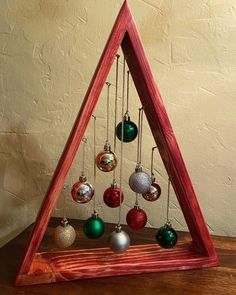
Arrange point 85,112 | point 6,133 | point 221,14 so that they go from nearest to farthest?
point 85,112 < point 221,14 < point 6,133

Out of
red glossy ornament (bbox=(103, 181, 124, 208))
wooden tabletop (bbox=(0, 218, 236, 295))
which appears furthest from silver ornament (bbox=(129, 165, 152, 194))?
wooden tabletop (bbox=(0, 218, 236, 295))

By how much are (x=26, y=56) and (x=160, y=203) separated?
45 cm

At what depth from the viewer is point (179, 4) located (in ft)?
2.44

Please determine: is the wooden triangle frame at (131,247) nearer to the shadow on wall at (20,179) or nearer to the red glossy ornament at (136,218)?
the red glossy ornament at (136,218)

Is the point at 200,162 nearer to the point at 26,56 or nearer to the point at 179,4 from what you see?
the point at 179,4

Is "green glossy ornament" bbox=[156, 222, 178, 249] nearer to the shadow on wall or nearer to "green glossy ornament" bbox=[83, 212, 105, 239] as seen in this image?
"green glossy ornament" bbox=[83, 212, 105, 239]

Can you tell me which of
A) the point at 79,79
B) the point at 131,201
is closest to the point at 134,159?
the point at 131,201

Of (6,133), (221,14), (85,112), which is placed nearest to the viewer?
(85,112)

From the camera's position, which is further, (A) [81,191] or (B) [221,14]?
(B) [221,14]

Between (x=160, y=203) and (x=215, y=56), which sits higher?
(x=215, y=56)

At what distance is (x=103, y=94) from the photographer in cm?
80

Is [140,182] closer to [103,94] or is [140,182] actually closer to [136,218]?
[136,218]

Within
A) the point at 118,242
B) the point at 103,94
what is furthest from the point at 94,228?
the point at 103,94

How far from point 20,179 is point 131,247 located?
350 millimetres
